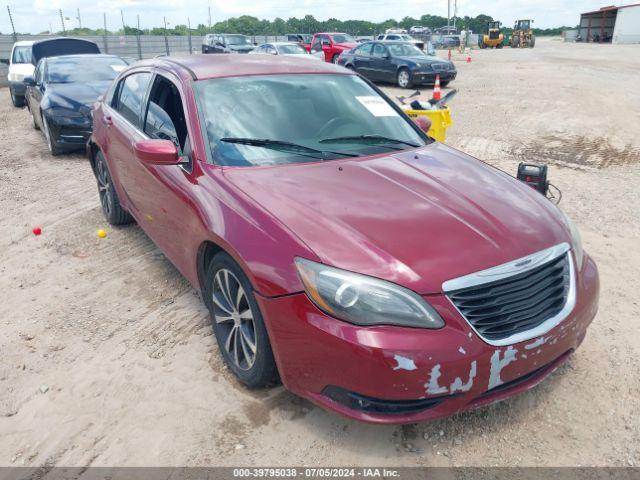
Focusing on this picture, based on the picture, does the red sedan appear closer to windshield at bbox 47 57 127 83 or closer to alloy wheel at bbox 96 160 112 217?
alloy wheel at bbox 96 160 112 217

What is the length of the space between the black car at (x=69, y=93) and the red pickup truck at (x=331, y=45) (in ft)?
46.1

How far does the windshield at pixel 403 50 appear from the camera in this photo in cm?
1703

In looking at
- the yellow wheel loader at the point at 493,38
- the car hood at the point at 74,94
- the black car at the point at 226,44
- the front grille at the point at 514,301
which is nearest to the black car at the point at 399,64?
the black car at the point at 226,44

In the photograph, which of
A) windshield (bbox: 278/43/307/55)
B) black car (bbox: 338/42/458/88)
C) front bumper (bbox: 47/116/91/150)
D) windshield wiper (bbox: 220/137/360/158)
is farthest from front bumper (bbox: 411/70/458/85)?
windshield wiper (bbox: 220/137/360/158)

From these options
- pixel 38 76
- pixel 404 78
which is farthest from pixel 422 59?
pixel 38 76

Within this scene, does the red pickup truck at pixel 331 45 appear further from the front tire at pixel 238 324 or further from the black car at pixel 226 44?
the front tire at pixel 238 324

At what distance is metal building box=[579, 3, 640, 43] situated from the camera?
45.4 meters

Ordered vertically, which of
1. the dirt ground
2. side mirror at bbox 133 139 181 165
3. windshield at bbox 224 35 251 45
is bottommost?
the dirt ground

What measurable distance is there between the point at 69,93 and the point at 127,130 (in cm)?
513

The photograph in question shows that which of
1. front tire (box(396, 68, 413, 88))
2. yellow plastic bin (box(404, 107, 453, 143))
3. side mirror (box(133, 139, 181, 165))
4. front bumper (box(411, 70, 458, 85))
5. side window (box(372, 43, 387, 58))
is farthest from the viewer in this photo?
side window (box(372, 43, 387, 58))

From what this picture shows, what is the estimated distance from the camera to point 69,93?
8570 millimetres

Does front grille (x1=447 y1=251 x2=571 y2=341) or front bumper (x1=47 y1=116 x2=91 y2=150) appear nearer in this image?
front grille (x1=447 y1=251 x2=571 y2=341)

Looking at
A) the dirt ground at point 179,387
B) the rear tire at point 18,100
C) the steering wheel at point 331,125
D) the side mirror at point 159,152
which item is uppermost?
the steering wheel at point 331,125

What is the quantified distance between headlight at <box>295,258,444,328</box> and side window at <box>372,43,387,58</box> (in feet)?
53.7
